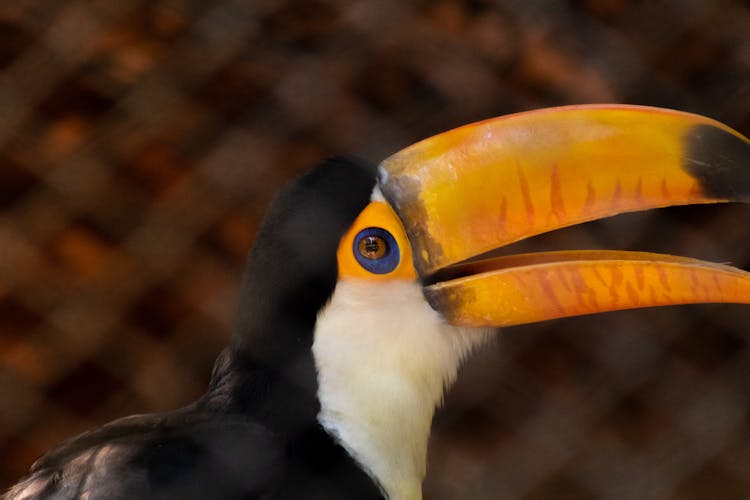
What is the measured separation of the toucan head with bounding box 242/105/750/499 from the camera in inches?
62.7

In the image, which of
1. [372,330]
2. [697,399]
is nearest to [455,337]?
[372,330]

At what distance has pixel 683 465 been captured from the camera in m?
2.93

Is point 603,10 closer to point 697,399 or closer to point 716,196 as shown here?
point 697,399

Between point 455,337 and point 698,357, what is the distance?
147 cm

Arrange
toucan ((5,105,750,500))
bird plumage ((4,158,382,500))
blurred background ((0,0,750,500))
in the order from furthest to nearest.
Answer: blurred background ((0,0,750,500))
toucan ((5,105,750,500))
bird plumage ((4,158,382,500))

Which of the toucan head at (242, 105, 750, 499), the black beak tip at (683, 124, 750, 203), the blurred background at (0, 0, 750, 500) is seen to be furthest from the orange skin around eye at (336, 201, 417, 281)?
the blurred background at (0, 0, 750, 500)

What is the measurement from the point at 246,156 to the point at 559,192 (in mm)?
901

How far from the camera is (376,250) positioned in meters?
1.62

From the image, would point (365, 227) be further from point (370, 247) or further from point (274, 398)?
point (274, 398)

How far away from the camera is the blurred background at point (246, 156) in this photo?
2.33m

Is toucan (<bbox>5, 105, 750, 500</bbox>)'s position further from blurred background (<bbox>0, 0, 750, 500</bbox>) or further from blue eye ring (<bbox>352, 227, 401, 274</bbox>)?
blurred background (<bbox>0, 0, 750, 500</bbox>)

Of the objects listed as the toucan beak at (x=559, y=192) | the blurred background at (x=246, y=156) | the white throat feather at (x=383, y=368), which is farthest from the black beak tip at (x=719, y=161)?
the blurred background at (x=246, y=156)

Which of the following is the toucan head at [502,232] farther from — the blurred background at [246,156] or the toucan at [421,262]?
the blurred background at [246,156]

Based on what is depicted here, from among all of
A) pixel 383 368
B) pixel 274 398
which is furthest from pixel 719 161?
pixel 274 398
